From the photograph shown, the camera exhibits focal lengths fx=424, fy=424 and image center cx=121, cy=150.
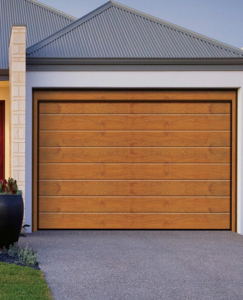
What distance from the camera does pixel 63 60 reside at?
8156mm

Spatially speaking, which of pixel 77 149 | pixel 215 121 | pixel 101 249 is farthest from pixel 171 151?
pixel 101 249

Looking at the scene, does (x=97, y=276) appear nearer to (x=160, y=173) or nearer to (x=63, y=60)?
(x=160, y=173)

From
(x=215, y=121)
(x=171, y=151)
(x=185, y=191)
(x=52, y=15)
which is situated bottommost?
(x=185, y=191)

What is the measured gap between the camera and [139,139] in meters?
8.43

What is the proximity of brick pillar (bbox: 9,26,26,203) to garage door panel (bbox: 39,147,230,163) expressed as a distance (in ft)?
1.76

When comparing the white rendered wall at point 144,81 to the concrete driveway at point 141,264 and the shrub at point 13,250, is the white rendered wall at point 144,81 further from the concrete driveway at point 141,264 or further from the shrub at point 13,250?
the shrub at point 13,250

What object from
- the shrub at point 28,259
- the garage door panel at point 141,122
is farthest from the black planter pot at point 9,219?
the garage door panel at point 141,122

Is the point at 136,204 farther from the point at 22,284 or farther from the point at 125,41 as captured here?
the point at 22,284

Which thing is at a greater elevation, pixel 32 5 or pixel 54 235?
pixel 32 5

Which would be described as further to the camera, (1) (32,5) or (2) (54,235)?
(1) (32,5)

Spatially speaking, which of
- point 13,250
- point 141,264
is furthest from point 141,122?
point 13,250

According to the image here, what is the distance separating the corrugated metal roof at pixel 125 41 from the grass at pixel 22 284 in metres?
4.71

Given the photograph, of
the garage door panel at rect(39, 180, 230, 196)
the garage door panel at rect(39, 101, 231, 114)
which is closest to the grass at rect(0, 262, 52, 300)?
the garage door panel at rect(39, 180, 230, 196)

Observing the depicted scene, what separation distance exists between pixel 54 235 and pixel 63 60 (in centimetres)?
331
